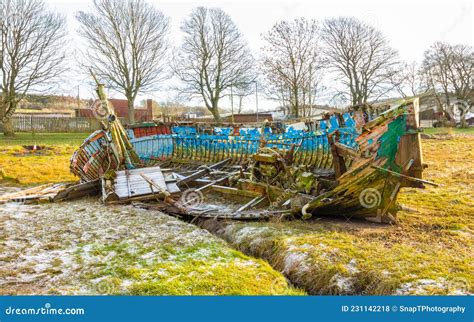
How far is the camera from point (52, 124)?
89.8ft

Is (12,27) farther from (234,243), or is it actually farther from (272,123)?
(234,243)

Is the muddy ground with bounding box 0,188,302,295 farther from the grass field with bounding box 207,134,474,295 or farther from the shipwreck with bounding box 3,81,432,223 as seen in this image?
the shipwreck with bounding box 3,81,432,223

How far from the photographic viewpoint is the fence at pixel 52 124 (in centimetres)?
2686

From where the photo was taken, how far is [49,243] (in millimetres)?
5035

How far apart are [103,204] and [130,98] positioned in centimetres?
1593

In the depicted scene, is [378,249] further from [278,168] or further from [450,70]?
[450,70]

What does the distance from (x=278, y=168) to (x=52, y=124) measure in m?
25.4

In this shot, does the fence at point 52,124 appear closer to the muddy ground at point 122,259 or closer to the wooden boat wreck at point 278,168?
the wooden boat wreck at point 278,168

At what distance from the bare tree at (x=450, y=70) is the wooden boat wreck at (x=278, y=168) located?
2042cm

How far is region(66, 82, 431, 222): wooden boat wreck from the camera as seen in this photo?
16.7ft

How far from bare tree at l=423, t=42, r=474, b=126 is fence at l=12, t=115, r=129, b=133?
24.2 meters

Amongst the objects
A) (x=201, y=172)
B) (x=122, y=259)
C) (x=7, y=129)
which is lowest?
(x=122, y=259)

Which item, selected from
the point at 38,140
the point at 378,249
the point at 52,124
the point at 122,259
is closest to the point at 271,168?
the point at 378,249

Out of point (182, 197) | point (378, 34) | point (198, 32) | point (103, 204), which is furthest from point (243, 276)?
point (378, 34)
